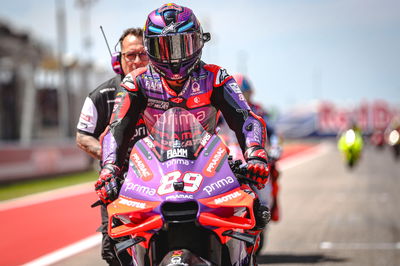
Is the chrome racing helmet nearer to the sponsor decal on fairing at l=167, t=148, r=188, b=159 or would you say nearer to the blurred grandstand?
the sponsor decal on fairing at l=167, t=148, r=188, b=159

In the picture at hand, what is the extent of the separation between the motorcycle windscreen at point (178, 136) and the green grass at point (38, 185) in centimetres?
1376

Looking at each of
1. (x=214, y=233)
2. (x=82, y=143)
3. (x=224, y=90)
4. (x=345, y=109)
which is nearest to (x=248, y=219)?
(x=214, y=233)

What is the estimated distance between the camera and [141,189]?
372 cm

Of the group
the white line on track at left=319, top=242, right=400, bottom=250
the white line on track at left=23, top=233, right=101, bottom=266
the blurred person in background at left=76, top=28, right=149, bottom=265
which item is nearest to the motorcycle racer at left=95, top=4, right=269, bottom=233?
the blurred person in background at left=76, top=28, right=149, bottom=265

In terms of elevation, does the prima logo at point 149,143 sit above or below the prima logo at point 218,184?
above

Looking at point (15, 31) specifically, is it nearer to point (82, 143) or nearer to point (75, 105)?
point (75, 105)

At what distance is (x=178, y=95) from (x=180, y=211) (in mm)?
948

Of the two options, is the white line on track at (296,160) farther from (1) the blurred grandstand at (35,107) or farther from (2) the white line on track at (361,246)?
(2) the white line on track at (361,246)

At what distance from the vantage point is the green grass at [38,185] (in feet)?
58.7

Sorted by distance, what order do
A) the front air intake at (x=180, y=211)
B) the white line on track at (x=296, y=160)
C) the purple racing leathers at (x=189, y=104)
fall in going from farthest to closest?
the white line on track at (x=296, y=160), the purple racing leathers at (x=189, y=104), the front air intake at (x=180, y=211)

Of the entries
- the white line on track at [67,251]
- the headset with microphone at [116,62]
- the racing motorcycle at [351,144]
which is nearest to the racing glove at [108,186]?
the headset with microphone at [116,62]

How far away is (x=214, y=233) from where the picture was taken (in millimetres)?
3646

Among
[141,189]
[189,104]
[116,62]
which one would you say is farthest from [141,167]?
[116,62]

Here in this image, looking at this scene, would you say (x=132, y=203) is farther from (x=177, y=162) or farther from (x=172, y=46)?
(x=172, y=46)
